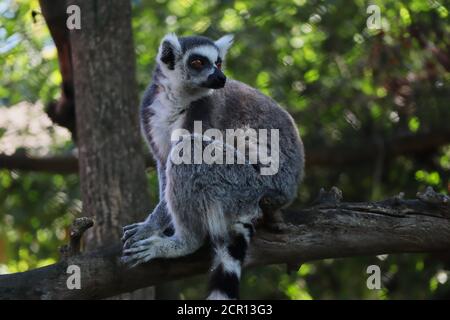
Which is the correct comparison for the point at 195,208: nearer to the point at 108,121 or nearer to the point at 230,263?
the point at 230,263

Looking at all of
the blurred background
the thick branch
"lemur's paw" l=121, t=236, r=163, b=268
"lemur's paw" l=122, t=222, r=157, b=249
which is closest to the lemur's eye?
"lemur's paw" l=122, t=222, r=157, b=249

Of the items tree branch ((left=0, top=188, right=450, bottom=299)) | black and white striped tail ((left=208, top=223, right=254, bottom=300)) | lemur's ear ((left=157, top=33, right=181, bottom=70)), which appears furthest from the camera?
lemur's ear ((left=157, top=33, right=181, bottom=70))

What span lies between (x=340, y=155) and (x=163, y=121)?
3159 mm

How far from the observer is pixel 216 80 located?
5227 mm

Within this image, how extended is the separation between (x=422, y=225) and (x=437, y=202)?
7.2 inches

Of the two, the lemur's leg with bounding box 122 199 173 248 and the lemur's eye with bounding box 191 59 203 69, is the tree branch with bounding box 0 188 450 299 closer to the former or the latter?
the lemur's leg with bounding box 122 199 173 248

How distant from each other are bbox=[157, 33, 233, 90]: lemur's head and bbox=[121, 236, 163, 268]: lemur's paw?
1.34 m

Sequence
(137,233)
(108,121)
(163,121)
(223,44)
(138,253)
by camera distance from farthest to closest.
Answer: (108,121), (223,44), (163,121), (137,233), (138,253)

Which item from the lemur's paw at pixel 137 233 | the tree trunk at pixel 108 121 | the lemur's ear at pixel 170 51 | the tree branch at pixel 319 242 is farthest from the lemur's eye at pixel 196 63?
the tree branch at pixel 319 242

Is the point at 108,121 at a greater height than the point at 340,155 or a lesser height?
greater

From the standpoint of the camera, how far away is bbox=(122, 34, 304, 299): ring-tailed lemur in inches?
181

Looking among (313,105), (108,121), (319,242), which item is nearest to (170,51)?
(108,121)

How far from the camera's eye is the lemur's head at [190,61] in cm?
543

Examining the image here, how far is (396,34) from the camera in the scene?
7.60m
